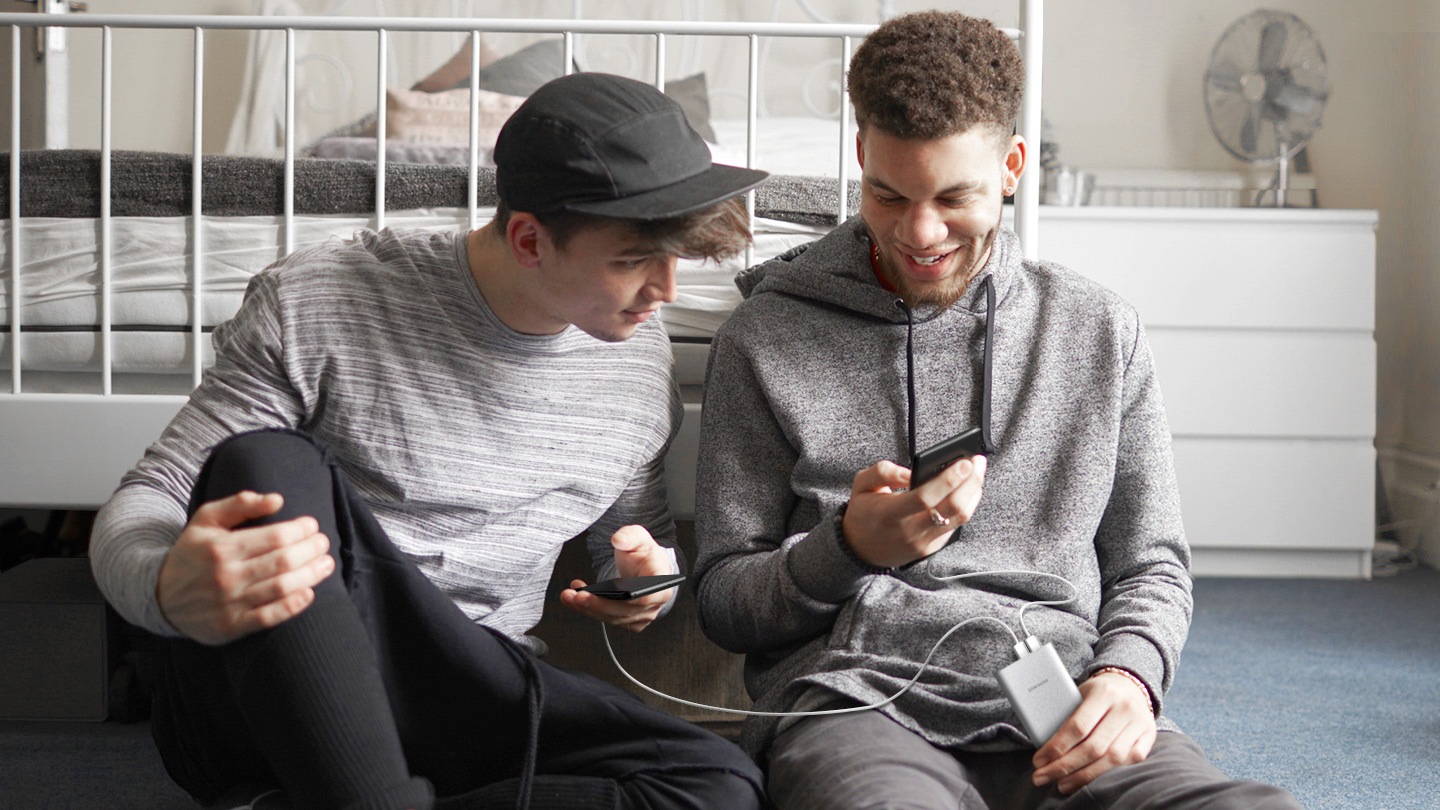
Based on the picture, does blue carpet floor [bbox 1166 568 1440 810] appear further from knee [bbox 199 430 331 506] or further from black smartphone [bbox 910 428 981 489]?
knee [bbox 199 430 331 506]

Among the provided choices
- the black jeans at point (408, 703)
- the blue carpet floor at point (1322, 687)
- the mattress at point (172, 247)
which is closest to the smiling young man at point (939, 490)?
the black jeans at point (408, 703)

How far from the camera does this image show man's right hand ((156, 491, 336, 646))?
0.72 metres

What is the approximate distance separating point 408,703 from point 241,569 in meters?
0.23

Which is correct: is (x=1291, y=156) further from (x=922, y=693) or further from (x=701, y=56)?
(x=922, y=693)

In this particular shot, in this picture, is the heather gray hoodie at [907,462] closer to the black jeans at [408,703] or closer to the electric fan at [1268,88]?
the black jeans at [408,703]

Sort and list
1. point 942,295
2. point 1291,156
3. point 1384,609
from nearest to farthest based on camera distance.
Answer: point 942,295, point 1384,609, point 1291,156

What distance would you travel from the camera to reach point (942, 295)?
1060 millimetres

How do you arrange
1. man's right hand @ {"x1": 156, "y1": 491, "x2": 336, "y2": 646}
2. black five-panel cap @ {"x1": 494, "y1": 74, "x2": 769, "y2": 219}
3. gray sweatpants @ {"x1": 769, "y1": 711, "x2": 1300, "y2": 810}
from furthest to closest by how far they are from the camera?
black five-panel cap @ {"x1": 494, "y1": 74, "x2": 769, "y2": 219}
gray sweatpants @ {"x1": 769, "y1": 711, "x2": 1300, "y2": 810}
man's right hand @ {"x1": 156, "y1": 491, "x2": 336, "y2": 646}

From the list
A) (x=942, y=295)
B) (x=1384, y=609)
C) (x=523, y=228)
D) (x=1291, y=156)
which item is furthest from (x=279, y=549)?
(x=1291, y=156)

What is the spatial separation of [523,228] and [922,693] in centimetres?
49

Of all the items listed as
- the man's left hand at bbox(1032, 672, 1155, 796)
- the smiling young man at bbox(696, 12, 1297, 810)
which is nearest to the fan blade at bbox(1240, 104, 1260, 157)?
the smiling young man at bbox(696, 12, 1297, 810)

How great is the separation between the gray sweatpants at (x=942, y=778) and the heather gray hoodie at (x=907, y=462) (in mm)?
25

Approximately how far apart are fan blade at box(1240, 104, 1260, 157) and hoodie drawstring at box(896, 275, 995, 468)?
205 cm

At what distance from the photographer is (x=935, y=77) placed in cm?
99
